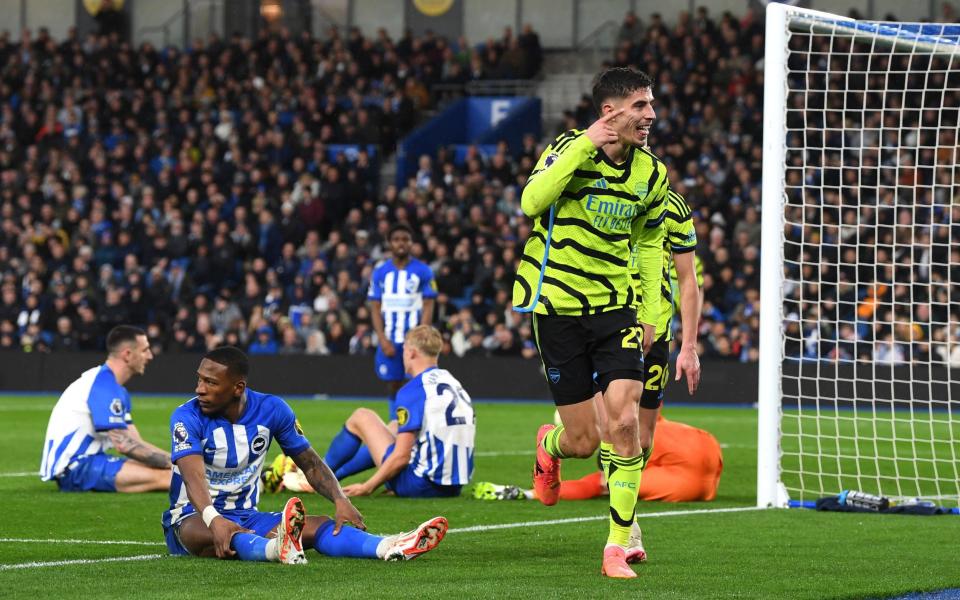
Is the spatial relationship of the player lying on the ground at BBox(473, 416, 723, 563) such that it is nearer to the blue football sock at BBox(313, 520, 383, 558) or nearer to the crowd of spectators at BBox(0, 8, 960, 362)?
the blue football sock at BBox(313, 520, 383, 558)

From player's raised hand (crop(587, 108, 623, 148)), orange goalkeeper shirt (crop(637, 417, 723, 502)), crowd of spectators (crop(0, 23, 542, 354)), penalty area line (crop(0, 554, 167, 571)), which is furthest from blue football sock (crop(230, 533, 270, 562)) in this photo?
crowd of spectators (crop(0, 23, 542, 354))

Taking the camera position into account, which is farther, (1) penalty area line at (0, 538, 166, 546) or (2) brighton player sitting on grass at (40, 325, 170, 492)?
(2) brighton player sitting on grass at (40, 325, 170, 492)

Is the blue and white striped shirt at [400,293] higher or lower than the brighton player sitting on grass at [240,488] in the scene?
higher

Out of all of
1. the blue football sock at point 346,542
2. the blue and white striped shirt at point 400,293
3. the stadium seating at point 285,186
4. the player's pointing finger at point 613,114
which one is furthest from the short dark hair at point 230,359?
the stadium seating at point 285,186

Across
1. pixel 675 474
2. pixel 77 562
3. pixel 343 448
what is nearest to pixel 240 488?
pixel 77 562

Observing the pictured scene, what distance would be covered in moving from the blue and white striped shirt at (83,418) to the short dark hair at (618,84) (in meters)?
4.87

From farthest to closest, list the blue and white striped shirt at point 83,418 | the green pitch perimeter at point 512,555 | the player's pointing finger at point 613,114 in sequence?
1. the blue and white striped shirt at point 83,418
2. the player's pointing finger at point 613,114
3. the green pitch perimeter at point 512,555

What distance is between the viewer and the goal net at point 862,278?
9852mm

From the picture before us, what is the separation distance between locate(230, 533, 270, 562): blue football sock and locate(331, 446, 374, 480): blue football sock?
3.78 metres

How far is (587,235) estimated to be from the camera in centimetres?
668

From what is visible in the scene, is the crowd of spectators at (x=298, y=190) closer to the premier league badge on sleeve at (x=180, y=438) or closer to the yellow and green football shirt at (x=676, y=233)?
the yellow and green football shirt at (x=676, y=233)

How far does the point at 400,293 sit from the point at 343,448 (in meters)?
4.05

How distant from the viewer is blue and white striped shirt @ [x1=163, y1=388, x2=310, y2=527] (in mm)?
6734

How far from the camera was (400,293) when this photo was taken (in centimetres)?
1448
